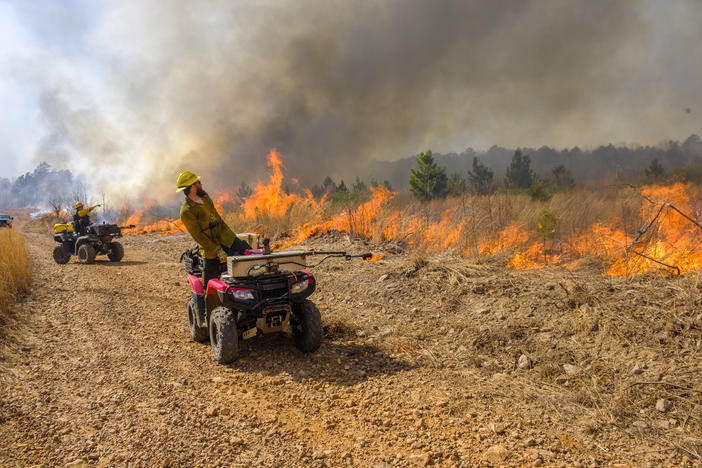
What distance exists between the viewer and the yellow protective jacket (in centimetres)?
443

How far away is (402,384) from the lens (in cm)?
378

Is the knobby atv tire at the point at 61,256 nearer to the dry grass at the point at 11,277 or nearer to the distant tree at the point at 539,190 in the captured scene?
the dry grass at the point at 11,277

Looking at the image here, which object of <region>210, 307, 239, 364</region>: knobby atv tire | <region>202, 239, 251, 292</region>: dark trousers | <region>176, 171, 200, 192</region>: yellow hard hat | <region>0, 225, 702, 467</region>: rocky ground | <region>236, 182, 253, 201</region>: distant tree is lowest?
<region>0, 225, 702, 467</region>: rocky ground

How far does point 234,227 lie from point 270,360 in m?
12.5

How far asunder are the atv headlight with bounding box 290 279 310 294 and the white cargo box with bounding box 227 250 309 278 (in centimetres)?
16

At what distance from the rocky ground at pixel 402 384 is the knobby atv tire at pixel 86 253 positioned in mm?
6436

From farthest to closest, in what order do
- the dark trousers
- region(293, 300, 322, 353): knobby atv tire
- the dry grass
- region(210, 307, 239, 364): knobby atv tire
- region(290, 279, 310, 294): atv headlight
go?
the dry grass, the dark trousers, region(293, 300, 322, 353): knobby atv tire, region(290, 279, 310, 294): atv headlight, region(210, 307, 239, 364): knobby atv tire

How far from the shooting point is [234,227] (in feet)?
53.1

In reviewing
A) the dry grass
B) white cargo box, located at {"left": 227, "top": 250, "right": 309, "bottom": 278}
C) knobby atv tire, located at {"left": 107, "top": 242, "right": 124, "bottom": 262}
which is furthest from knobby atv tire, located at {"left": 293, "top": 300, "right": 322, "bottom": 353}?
knobby atv tire, located at {"left": 107, "top": 242, "right": 124, "bottom": 262}

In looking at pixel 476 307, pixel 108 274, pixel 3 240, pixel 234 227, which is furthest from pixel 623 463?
pixel 234 227

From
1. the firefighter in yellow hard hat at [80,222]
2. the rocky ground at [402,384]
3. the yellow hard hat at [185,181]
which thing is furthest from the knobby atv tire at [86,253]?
the yellow hard hat at [185,181]

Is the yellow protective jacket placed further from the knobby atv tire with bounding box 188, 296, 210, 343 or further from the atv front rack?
the knobby atv tire with bounding box 188, 296, 210, 343

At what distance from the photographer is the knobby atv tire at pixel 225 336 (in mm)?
4094

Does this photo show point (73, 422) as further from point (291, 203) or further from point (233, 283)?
point (291, 203)
